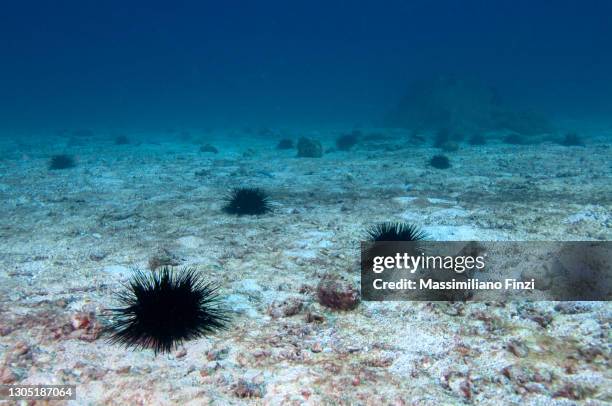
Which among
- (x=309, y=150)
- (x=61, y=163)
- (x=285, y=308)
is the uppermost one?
(x=309, y=150)

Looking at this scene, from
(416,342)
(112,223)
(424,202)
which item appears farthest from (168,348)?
(424,202)

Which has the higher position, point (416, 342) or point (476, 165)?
point (476, 165)

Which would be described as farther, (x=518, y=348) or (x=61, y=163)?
(x=61, y=163)

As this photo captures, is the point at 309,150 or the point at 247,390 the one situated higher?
the point at 309,150

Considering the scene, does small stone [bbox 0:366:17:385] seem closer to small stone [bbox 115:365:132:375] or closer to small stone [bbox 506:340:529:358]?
small stone [bbox 115:365:132:375]

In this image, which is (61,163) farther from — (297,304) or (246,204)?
(297,304)

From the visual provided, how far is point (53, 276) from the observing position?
20.1ft

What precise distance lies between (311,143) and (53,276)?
51.3 ft

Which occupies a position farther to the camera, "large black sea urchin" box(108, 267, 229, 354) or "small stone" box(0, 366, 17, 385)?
"large black sea urchin" box(108, 267, 229, 354)

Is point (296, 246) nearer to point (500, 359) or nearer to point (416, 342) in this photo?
point (416, 342)

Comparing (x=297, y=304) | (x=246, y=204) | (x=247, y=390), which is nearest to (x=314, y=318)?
(x=297, y=304)

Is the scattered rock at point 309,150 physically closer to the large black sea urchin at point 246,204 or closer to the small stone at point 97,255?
the large black sea urchin at point 246,204

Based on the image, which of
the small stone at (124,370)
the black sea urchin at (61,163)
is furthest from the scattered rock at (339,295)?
the black sea urchin at (61,163)

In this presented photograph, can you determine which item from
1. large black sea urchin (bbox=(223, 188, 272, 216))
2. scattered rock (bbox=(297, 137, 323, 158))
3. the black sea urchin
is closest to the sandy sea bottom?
large black sea urchin (bbox=(223, 188, 272, 216))
